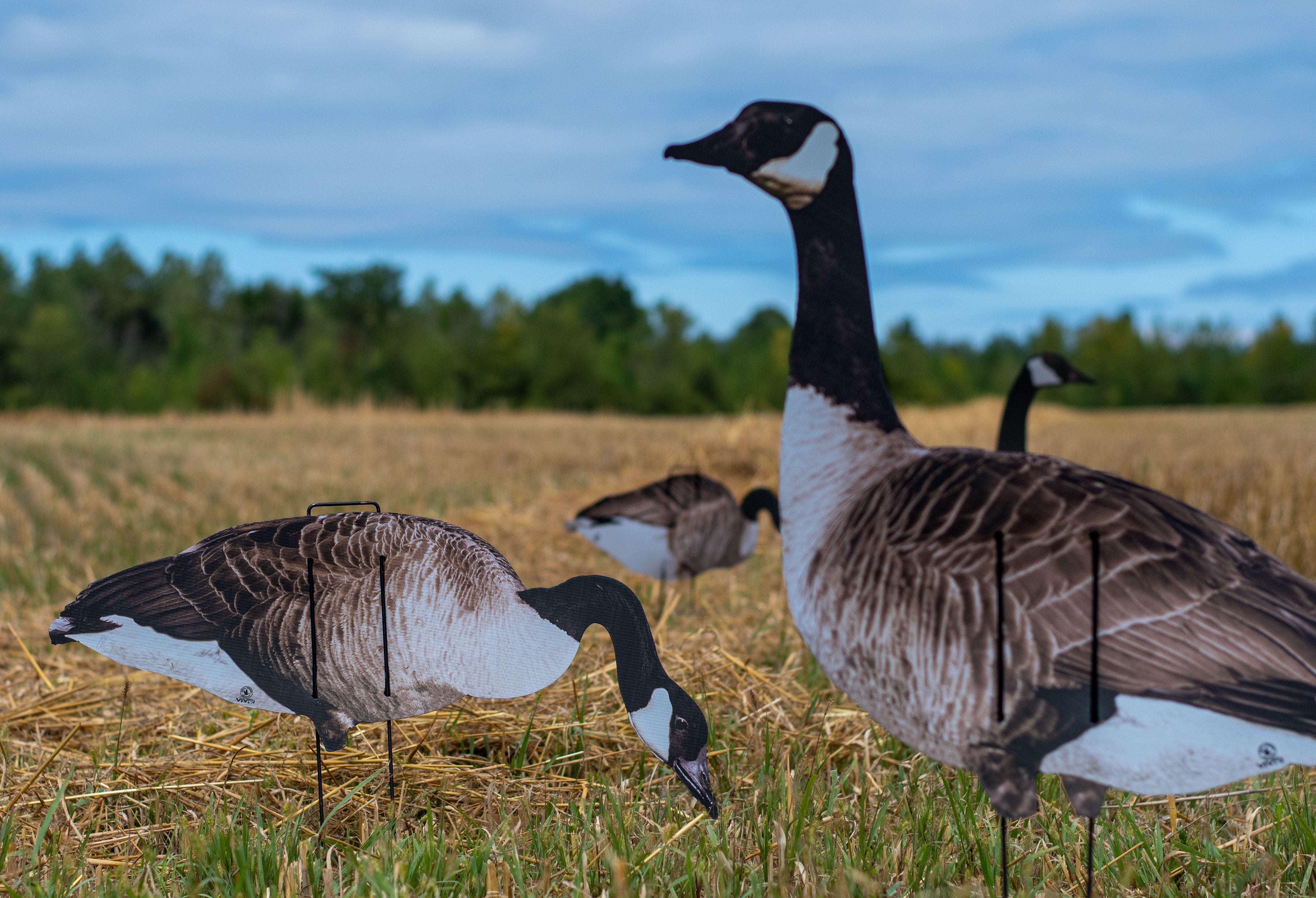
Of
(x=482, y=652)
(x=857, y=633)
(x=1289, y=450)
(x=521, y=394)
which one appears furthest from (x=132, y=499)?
(x=521, y=394)

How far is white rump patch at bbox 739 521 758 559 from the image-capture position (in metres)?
7.11

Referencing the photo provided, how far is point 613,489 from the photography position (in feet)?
37.2

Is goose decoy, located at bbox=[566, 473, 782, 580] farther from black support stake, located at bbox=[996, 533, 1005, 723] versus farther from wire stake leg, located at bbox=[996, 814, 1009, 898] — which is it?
black support stake, located at bbox=[996, 533, 1005, 723]

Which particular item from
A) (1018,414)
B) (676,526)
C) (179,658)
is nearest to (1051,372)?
(1018,414)

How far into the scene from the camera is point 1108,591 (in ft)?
7.71

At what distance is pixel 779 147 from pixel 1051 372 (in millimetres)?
2786

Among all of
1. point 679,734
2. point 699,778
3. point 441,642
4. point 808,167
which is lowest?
point 699,778

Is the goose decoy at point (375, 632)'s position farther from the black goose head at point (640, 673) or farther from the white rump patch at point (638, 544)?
the white rump patch at point (638, 544)

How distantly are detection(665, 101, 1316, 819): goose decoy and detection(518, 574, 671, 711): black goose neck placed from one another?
0.50 meters

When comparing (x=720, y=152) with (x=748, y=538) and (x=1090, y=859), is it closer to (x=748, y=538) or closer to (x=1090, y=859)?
(x=1090, y=859)

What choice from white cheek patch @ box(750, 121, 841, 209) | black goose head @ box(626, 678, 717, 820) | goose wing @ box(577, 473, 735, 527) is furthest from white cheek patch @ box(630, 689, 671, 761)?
goose wing @ box(577, 473, 735, 527)

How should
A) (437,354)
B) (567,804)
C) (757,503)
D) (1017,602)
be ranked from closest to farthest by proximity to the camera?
(1017,602)
(567,804)
(757,503)
(437,354)

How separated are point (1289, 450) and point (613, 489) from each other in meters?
12.1

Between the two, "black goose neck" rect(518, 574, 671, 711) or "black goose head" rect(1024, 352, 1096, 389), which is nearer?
"black goose neck" rect(518, 574, 671, 711)
